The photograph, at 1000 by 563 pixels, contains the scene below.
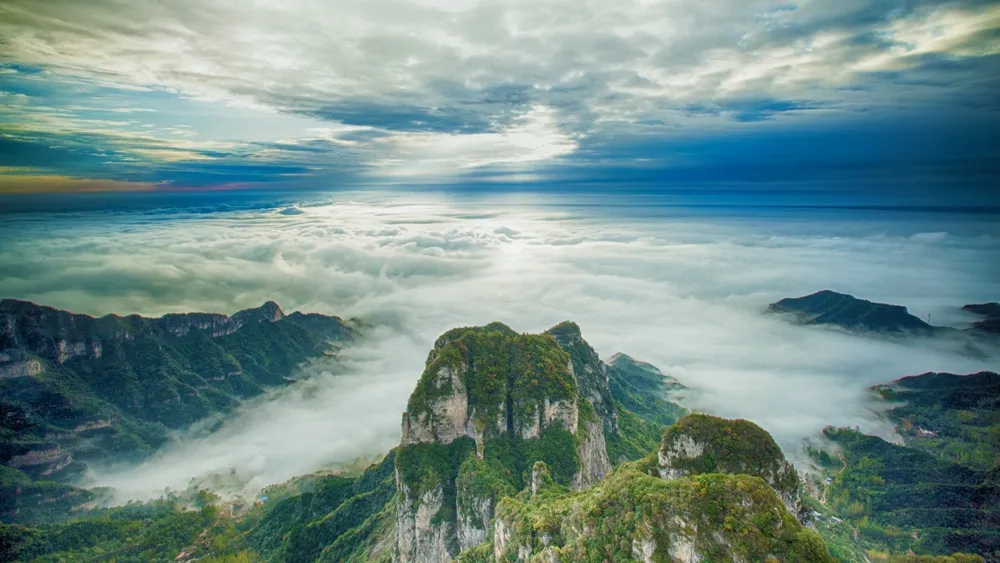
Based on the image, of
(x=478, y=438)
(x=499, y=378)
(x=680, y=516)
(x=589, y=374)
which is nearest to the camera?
(x=680, y=516)

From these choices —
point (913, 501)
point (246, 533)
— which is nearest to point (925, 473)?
point (913, 501)

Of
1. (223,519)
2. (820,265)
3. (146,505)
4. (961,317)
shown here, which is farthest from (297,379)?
(961,317)

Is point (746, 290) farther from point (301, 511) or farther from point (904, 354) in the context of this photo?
point (301, 511)

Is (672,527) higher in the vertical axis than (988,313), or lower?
higher

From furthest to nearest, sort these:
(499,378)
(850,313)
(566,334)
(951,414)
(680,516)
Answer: (850,313) → (951,414) → (566,334) → (499,378) → (680,516)

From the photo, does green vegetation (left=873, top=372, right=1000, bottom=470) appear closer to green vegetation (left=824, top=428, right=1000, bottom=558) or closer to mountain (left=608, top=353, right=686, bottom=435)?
green vegetation (left=824, top=428, right=1000, bottom=558)

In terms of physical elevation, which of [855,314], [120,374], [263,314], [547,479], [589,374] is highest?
[547,479]

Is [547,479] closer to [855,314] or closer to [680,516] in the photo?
[680,516]

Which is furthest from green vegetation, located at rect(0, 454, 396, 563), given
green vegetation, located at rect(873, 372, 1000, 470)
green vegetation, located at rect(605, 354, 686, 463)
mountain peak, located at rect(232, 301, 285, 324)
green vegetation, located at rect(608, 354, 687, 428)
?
green vegetation, located at rect(873, 372, 1000, 470)
